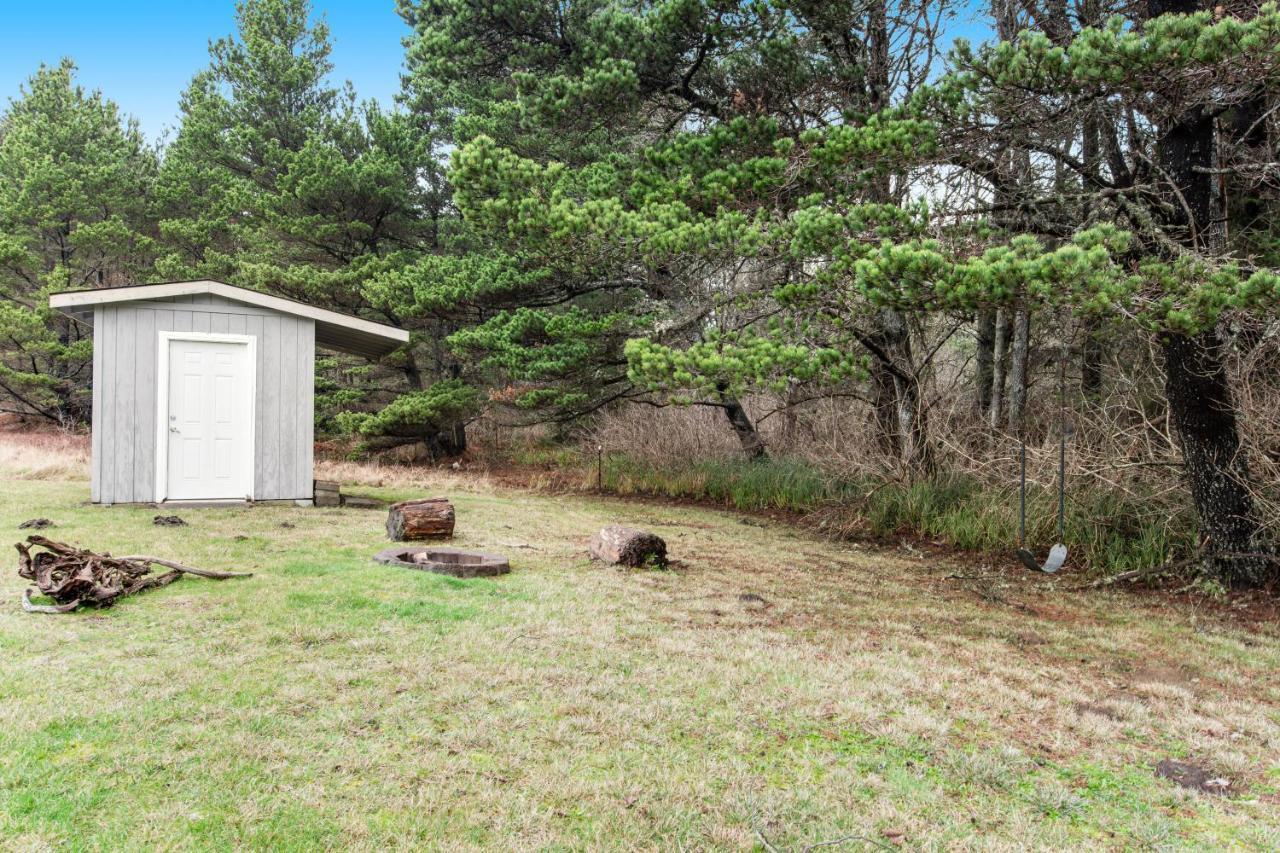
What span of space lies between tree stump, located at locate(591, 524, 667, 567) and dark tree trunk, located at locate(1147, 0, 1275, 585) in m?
4.09

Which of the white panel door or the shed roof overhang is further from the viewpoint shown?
the white panel door

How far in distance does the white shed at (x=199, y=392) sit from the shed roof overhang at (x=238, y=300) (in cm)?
2

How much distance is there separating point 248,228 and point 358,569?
14.0 m

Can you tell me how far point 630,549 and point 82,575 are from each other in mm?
3471

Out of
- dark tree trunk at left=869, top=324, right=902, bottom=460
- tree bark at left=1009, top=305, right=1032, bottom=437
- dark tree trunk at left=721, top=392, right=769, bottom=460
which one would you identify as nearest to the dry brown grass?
dark tree trunk at left=721, top=392, right=769, bottom=460

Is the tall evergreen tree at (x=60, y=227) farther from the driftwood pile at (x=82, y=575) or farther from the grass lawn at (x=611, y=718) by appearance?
the grass lawn at (x=611, y=718)

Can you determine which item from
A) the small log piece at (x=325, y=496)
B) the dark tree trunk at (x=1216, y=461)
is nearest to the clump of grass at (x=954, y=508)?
the dark tree trunk at (x=1216, y=461)

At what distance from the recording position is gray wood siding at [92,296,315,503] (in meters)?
8.36

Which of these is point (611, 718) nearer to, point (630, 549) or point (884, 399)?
point (630, 549)

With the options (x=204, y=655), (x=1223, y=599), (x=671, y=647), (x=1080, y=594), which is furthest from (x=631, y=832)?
(x=1223, y=599)

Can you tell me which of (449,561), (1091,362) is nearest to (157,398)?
(449,561)

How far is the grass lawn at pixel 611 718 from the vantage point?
2240mm

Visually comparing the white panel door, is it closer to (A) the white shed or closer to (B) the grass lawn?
(A) the white shed

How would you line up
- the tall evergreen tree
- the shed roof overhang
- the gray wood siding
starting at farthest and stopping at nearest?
the tall evergreen tree → the gray wood siding → the shed roof overhang
